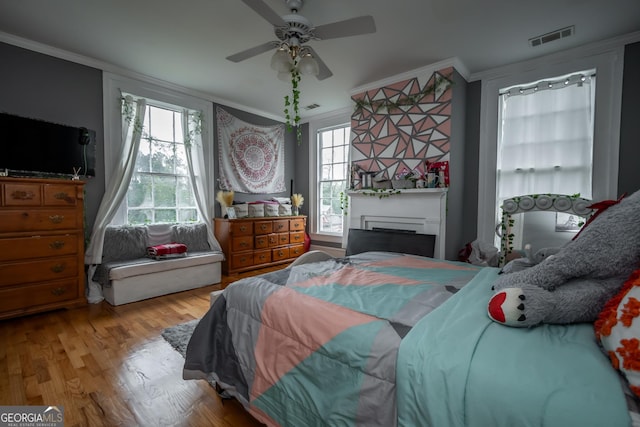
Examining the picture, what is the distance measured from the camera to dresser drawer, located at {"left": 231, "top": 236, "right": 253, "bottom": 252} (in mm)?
4010

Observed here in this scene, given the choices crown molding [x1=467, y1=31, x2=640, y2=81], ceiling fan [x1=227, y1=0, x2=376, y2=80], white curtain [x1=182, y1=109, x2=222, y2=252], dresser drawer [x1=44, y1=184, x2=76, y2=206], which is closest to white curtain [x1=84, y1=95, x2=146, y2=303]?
dresser drawer [x1=44, y1=184, x2=76, y2=206]

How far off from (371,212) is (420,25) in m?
2.11

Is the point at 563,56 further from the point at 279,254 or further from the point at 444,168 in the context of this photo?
the point at 279,254

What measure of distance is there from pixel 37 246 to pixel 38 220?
0.24 m

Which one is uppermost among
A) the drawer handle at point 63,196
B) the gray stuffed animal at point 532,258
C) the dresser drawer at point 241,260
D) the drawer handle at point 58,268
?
the drawer handle at point 63,196

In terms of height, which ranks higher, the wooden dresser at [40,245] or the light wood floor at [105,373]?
the wooden dresser at [40,245]

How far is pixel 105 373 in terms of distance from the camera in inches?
68.1

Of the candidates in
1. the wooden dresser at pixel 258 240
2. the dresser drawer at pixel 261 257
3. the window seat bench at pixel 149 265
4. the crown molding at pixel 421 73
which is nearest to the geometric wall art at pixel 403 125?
the crown molding at pixel 421 73

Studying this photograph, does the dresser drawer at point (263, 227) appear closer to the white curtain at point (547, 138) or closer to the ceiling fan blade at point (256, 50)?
the ceiling fan blade at point (256, 50)

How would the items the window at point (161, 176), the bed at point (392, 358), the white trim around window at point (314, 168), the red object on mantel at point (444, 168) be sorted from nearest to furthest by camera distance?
the bed at point (392, 358)
the red object on mantel at point (444, 168)
the window at point (161, 176)
the white trim around window at point (314, 168)

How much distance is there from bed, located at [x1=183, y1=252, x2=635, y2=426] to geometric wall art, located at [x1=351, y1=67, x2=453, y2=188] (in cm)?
208

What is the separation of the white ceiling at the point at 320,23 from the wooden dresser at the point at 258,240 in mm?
2055

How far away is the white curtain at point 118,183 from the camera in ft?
9.80

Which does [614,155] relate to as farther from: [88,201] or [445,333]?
[88,201]
